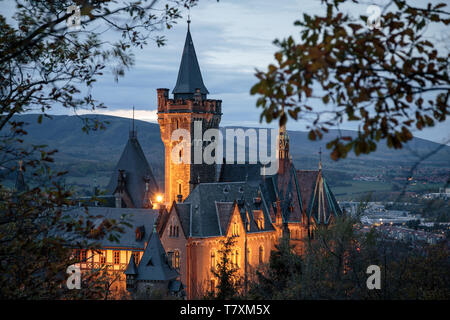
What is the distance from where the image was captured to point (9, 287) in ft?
49.0

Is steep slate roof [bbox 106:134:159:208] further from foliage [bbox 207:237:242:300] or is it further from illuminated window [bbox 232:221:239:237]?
foliage [bbox 207:237:242:300]

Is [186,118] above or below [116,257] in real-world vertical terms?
above

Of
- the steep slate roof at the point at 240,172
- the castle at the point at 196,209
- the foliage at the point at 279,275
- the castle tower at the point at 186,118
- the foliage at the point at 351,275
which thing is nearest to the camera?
the foliage at the point at 351,275

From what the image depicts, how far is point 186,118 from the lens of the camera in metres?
82.9

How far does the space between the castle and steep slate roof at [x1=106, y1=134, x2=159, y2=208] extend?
0.13 meters

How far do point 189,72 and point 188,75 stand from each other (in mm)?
434

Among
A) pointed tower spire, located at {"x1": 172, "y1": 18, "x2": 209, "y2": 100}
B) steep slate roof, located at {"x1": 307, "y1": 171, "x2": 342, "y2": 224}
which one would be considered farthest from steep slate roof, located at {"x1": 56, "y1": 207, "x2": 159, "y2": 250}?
pointed tower spire, located at {"x1": 172, "y1": 18, "x2": 209, "y2": 100}

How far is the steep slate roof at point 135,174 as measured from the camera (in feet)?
276

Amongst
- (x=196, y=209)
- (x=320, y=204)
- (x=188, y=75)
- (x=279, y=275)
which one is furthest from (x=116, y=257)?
(x=279, y=275)

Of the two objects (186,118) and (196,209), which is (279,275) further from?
(186,118)

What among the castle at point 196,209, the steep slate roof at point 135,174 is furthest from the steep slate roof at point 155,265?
the steep slate roof at point 135,174

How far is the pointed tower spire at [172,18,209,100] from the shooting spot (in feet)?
279

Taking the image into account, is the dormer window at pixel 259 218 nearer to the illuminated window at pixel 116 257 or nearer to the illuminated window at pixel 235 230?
the illuminated window at pixel 235 230
